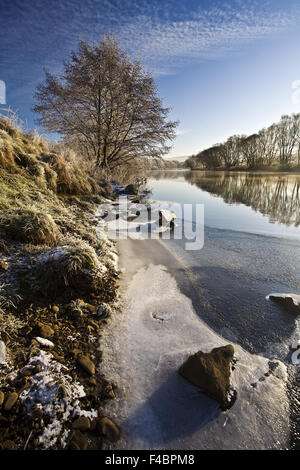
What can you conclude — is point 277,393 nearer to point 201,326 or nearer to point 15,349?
point 201,326

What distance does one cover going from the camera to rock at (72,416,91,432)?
1313 mm

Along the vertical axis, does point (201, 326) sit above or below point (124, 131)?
below

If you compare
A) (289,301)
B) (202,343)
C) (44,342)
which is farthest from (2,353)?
(289,301)

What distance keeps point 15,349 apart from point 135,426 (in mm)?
1149

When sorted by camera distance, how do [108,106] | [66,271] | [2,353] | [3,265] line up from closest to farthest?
[2,353] → [3,265] → [66,271] → [108,106]

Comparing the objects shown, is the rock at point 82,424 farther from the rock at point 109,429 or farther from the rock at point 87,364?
the rock at point 87,364

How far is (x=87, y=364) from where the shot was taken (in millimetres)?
1742

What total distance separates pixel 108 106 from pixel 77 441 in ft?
46.2

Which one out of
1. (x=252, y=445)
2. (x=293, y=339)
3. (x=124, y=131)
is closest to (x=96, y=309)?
(x=252, y=445)

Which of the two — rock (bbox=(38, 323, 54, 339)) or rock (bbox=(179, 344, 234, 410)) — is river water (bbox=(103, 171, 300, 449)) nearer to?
rock (bbox=(179, 344, 234, 410))

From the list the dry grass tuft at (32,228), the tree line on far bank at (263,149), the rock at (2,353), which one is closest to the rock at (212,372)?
the rock at (2,353)

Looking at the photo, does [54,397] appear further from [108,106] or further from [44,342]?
[108,106]
